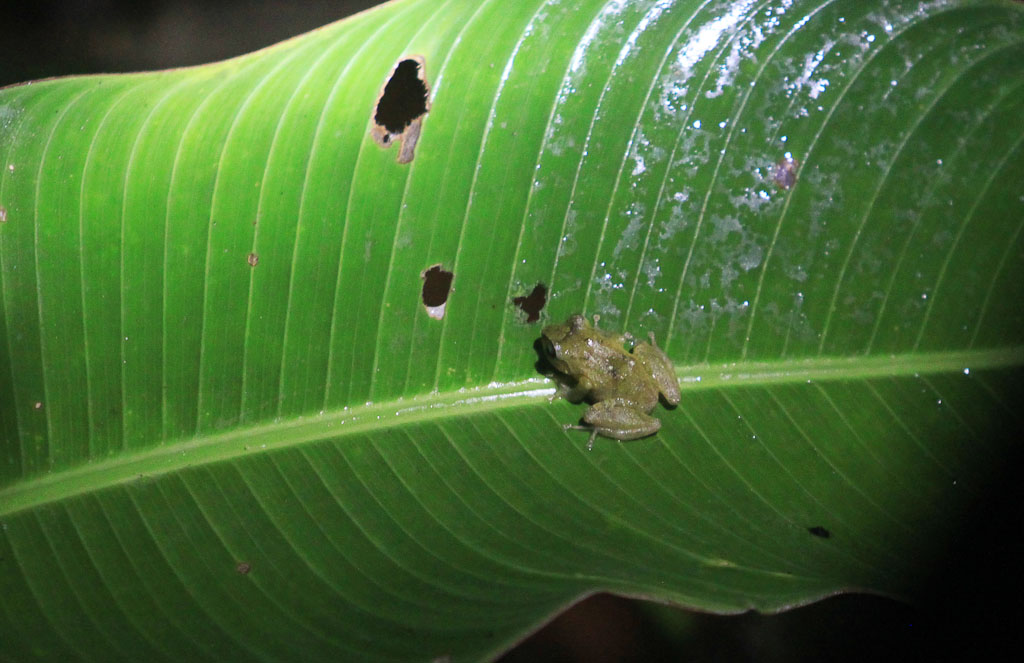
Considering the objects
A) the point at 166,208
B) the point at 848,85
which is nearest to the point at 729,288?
the point at 848,85

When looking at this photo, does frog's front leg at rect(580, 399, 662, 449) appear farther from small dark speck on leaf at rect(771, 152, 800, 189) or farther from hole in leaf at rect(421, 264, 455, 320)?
small dark speck on leaf at rect(771, 152, 800, 189)

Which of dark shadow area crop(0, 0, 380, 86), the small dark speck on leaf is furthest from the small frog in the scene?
dark shadow area crop(0, 0, 380, 86)

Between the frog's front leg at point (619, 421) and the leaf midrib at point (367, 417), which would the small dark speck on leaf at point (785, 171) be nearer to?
the leaf midrib at point (367, 417)

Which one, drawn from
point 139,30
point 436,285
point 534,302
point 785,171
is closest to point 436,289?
point 436,285

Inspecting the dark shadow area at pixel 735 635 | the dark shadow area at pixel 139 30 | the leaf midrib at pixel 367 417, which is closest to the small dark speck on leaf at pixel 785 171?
the leaf midrib at pixel 367 417

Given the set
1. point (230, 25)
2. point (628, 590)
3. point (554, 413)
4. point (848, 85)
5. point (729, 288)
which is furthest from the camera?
point (230, 25)

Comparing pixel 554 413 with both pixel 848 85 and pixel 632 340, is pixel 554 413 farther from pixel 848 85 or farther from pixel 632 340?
pixel 848 85
